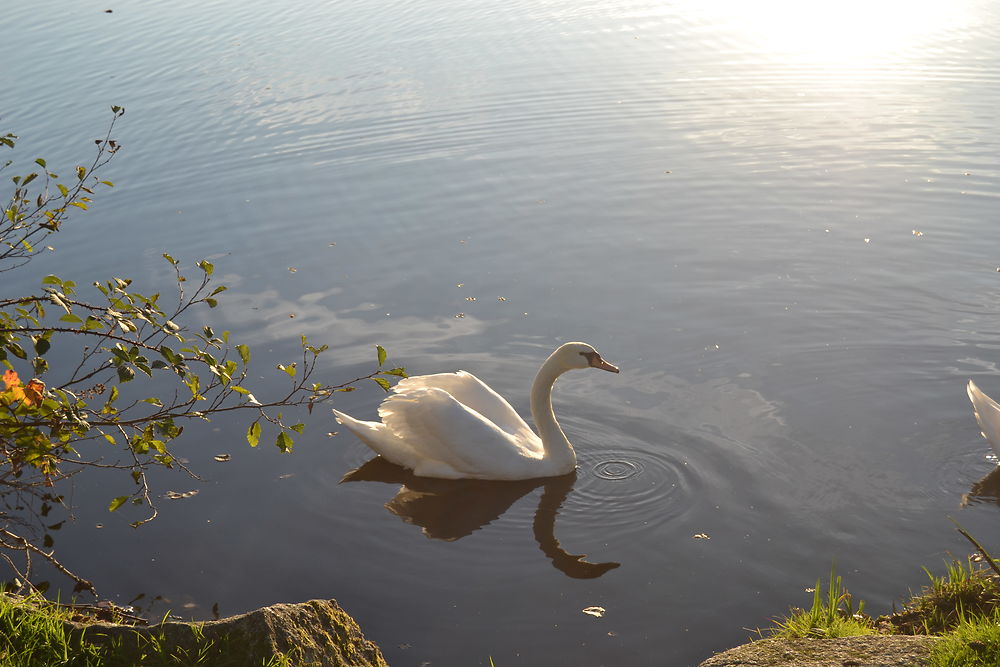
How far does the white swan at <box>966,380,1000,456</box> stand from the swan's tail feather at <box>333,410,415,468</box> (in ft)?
13.4

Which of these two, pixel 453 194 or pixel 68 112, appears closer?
pixel 453 194

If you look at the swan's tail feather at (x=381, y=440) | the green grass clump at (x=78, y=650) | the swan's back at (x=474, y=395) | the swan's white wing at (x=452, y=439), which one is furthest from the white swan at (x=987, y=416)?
the green grass clump at (x=78, y=650)

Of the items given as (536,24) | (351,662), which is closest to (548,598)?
(351,662)

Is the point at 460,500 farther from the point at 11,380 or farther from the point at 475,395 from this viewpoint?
the point at 11,380

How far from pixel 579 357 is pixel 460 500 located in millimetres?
1390

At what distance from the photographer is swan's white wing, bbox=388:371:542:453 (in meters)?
8.11

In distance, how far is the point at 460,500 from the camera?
7.55 m

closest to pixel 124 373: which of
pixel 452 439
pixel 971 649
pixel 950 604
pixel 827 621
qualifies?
pixel 452 439

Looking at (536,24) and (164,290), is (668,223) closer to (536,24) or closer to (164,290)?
(164,290)

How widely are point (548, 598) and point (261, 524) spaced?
2155mm

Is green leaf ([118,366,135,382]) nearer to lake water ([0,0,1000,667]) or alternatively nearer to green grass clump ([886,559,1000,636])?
lake water ([0,0,1000,667])

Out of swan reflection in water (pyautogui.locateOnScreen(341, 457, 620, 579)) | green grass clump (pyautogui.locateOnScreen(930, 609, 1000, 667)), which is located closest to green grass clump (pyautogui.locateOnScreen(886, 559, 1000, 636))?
green grass clump (pyautogui.locateOnScreen(930, 609, 1000, 667))

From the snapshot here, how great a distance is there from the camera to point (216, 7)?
26953 millimetres

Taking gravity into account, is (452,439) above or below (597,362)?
below
